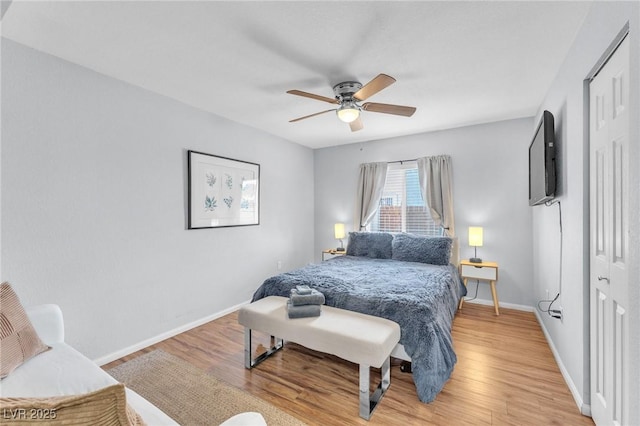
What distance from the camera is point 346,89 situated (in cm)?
261

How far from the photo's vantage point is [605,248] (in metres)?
1.57

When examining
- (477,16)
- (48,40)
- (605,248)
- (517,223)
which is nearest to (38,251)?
(48,40)

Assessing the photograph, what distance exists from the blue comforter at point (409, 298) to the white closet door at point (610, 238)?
2.77 ft

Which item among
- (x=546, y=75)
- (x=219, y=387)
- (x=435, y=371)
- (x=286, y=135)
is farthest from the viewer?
(x=286, y=135)

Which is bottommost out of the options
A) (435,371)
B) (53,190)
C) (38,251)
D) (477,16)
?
(435,371)

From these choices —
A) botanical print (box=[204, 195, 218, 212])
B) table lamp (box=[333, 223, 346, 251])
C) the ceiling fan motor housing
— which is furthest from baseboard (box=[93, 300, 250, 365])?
the ceiling fan motor housing

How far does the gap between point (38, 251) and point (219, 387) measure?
1.75 m

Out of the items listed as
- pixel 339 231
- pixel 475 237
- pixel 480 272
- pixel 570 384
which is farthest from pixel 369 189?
pixel 570 384

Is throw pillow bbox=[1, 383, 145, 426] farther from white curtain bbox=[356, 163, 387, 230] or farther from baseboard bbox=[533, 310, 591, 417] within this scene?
white curtain bbox=[356, 163, 387, 230]

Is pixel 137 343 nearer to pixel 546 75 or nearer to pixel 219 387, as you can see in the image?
pixel 219 387

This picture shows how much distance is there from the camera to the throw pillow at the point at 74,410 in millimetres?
574

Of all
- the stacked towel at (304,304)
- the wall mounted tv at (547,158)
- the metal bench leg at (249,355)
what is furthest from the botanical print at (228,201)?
the wall mounted tv at (547,158)

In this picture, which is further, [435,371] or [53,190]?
[53,190]

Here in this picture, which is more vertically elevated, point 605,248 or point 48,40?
point 48,40
